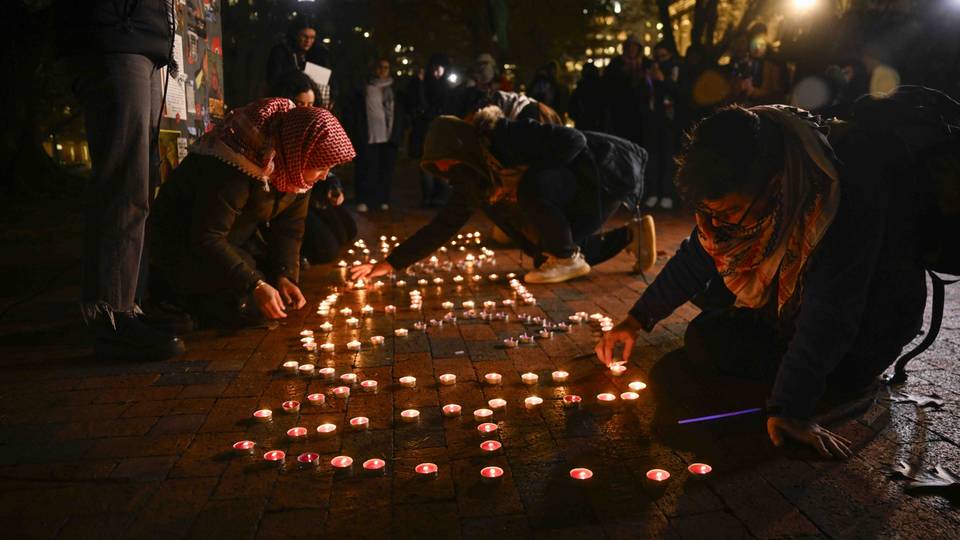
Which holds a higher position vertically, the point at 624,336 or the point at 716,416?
the point at 624,336

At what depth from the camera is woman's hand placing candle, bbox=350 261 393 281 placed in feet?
14.3

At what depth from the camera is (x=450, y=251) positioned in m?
6.62

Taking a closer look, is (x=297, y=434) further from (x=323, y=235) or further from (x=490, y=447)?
(x=323, y=235)

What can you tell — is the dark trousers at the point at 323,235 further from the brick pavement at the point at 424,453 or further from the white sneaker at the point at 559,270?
the brick pavement at the point at 424,453

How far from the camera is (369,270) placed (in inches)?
175

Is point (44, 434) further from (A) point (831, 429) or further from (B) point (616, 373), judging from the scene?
(A) point (831, 429)

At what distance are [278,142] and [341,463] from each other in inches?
74.6

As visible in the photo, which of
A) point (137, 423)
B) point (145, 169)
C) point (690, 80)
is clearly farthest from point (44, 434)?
point (690, 80)

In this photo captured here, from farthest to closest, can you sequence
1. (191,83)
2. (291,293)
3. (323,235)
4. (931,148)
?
(323,235), (191,83), (291,293), (931,148)

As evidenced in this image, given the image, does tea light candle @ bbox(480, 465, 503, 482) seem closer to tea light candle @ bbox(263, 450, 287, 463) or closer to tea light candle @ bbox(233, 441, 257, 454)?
tea light candle @ bbox(263, 450, 287, 463)

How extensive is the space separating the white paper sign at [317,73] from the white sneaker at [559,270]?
8.63 ft

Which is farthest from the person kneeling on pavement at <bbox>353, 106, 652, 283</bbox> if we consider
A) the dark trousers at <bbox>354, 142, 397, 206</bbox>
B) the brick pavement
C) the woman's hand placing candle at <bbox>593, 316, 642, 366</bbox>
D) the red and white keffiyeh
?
the dark trousers at <bbox>354, 142, 397, 206</bbox>

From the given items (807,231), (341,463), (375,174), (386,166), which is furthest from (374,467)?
(386,166)

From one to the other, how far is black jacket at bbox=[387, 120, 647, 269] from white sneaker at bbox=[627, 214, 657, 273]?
19 cm
